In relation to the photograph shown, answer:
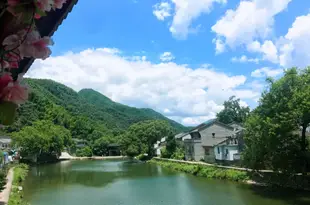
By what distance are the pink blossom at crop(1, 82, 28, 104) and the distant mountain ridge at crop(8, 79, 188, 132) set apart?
1168 centimetres

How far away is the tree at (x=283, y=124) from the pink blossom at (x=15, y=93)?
18.3 metres

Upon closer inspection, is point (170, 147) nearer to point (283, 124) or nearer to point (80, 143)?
point (283, 124)

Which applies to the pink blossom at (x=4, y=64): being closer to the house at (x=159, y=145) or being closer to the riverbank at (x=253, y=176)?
the riverbank at (x=253, y=176)

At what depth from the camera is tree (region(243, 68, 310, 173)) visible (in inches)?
696

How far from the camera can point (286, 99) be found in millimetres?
18281

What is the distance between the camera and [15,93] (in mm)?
A: 946

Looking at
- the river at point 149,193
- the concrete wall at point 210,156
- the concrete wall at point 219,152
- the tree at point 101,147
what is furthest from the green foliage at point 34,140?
the concrete wall at point 219,152

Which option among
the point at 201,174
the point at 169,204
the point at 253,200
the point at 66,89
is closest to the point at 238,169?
the point at 201,174

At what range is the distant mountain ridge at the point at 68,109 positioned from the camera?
67312mm

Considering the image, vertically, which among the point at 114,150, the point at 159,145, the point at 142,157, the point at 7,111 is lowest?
the point at 142,157

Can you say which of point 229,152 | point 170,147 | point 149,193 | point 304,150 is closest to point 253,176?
point 304,150

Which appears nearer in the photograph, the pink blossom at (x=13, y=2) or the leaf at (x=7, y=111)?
the pink blossom at (x=13, y=2)

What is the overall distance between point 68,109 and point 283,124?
282 feet

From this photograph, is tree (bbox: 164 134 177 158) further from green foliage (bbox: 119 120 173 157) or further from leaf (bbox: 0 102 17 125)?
leaf (bbox: 0 102 17 125)
